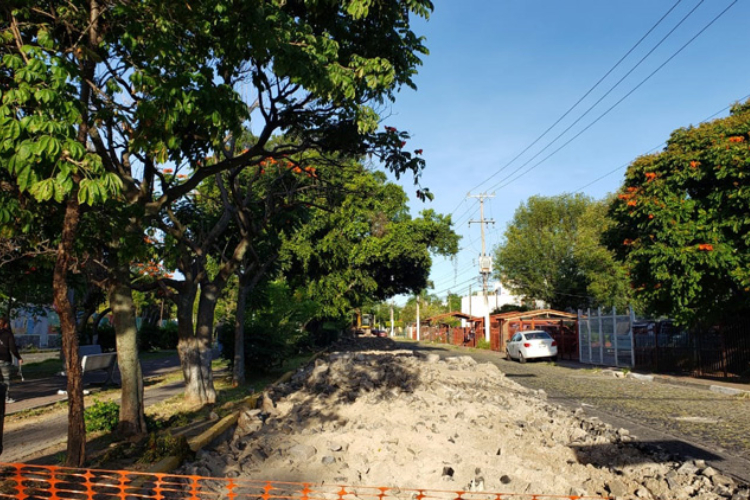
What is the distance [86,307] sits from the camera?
20.2 metres

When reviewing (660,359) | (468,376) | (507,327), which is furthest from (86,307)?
(507,327)

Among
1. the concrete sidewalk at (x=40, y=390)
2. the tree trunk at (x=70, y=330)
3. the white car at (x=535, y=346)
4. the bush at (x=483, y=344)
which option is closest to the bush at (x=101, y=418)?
the tree trunk at (x=70, y=330)

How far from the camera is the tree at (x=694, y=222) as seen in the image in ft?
47.6

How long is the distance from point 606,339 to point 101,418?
67.2ft

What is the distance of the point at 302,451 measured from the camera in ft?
22.1

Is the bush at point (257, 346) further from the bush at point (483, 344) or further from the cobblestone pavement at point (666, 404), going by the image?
the bush at point (483, 344)

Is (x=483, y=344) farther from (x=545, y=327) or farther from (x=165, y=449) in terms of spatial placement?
(x=165, y=449)

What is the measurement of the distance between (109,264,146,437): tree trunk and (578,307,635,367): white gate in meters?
18.6

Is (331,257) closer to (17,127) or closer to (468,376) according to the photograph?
(468,376)

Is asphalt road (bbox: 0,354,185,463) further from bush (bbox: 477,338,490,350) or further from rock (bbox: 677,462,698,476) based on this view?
bush (bbox: 477,338,490,350)

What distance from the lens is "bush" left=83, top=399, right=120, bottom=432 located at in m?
8.52

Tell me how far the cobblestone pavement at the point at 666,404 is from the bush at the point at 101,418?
833cm

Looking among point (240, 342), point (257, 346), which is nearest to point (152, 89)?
point (240, 342)

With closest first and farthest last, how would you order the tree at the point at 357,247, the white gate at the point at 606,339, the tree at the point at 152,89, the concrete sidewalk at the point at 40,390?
the tree at the point at 152,89 < the concrete sidewalk at the point at 40,390 < the white gate at the point at 606,339 < the tree at the point at 357,247
